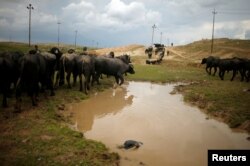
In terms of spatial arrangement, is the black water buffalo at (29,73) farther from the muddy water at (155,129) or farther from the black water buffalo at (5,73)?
the muddy water at (155,129)

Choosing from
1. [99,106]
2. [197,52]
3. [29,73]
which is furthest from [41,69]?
[197,52]

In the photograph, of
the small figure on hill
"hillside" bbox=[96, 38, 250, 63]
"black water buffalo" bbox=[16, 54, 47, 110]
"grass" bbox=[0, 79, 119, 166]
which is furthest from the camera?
"hillside" bbox=[96, 38, 250, 63]

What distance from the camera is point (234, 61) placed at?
30.3 m

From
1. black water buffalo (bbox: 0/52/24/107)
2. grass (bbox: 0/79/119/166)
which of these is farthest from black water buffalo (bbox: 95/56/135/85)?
grass (bbox: 0/79/119/166)

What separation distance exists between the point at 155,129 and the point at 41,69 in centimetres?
698

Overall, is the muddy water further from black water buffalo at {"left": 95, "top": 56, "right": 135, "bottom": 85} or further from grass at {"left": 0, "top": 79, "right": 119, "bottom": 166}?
black water buffalo at {"left": 95, "top": 56, "right": 135, "bottom": 85}

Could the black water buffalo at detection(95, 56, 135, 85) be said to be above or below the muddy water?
above

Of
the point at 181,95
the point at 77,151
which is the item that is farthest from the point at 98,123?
the point at 181,95

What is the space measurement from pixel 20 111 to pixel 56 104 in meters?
2.46

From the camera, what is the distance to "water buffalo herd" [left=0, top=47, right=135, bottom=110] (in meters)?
14.0

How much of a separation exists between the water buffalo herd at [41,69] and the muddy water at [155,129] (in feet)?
7.64

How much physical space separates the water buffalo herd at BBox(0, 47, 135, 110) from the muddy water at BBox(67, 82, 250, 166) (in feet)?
7.64

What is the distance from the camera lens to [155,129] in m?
12.5

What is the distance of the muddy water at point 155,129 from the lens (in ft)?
31.9
